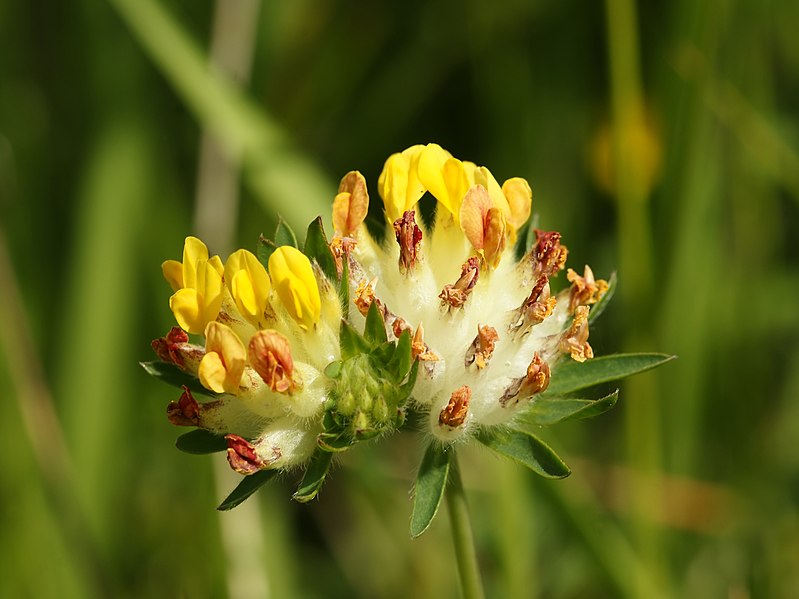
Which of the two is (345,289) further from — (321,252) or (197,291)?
(197,291)

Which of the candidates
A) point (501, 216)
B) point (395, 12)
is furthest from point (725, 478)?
point (395, 12)

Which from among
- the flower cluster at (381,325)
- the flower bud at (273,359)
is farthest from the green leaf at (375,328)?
the flower bud at (273,359)

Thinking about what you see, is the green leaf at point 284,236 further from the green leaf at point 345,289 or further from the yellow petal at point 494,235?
the yellow petal at point 494,235

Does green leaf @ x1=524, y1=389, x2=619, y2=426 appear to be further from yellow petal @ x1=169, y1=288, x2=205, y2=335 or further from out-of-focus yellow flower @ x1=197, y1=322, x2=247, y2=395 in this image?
yellow petal @ x1=169, y1=288, x2=205, y2=335

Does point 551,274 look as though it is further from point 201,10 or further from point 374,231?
point 201,10

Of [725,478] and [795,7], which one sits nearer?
[725,478]

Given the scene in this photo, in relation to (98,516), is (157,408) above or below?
above
